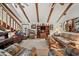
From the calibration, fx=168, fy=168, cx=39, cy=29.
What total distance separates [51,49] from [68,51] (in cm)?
19

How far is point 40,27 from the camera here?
199 cm

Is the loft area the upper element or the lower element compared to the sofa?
upper

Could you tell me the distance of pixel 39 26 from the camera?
1979 millimetres

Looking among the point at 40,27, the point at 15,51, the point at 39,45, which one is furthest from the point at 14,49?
the point at 40,27

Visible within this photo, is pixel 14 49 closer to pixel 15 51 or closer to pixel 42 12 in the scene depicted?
pixel 15 51

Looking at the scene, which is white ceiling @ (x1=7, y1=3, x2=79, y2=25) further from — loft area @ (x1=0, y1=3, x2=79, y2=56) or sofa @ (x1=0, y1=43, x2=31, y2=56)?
sofa @ (x1=0, y1=43, x2=31, y2=56)

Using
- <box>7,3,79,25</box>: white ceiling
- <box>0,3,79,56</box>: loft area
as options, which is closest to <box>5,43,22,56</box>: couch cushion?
<box>0,3,79,56</box>: loft area

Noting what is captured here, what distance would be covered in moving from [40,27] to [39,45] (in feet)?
0.70

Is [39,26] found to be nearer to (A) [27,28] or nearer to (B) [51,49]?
(A) [27,28]

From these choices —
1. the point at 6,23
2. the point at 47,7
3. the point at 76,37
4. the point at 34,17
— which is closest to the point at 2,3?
the point at 6,23

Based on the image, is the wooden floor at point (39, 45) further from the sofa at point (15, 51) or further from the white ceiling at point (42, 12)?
the white ceiling at point (42, 12)

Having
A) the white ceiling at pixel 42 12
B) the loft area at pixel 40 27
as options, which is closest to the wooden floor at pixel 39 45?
the loft area at pixel 40 27

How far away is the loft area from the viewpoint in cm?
190

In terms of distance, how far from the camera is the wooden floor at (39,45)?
1.94 m
